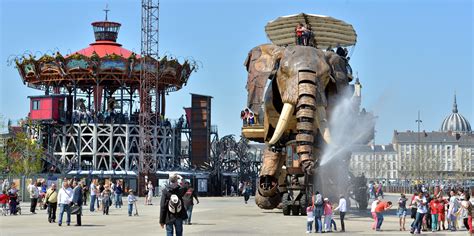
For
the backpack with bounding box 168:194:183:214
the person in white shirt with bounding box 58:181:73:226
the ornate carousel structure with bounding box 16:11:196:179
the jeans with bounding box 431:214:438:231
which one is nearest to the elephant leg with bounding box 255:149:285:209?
the jeans with bounding box 431:214:438:231

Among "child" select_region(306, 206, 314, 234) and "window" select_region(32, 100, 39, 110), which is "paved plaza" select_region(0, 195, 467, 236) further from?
"window" select_region(32, 100, 39, 110)

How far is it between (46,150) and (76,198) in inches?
2058

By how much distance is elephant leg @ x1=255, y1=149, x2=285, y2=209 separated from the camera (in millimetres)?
33938

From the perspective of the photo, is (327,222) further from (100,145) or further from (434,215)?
(100,145)

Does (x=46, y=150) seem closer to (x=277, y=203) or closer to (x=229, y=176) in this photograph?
(x=229, y=176)

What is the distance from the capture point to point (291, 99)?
1201 inches

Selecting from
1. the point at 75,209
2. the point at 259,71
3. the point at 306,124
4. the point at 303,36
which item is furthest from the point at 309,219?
the point at 259,71

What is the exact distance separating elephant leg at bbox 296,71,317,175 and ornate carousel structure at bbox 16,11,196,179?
45652 millimetres

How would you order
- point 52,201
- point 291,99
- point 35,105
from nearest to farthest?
1. point 52,201
2. point 291,99
3. point 35,105

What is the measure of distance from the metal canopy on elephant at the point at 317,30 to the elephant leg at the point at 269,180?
545 cm

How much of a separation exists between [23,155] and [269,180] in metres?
44.0

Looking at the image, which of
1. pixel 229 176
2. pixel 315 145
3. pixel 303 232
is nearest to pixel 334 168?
pixel 315 145

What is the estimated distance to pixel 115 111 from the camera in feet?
277

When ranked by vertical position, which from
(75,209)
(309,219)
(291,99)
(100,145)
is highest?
(100,145)
